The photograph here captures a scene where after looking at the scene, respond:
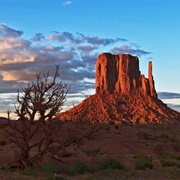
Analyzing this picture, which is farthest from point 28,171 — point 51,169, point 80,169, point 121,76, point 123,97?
point 121,76

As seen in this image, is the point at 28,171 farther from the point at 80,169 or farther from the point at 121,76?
the point at 121,76

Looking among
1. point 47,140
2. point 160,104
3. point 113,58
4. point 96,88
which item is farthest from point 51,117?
point 113,58

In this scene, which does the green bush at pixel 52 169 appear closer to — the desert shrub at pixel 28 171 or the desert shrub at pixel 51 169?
the desert shrub at pixel 51 169

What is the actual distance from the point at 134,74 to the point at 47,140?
330 feet

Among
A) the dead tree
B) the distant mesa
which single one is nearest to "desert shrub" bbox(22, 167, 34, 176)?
the dead tree

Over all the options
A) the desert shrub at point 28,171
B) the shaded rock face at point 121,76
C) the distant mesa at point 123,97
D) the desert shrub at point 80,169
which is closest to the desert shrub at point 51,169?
the desert shrub at point 80,169

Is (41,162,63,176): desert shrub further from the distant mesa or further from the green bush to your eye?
the distant mesa

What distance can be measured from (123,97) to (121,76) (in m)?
11.8

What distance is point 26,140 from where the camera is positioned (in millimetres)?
20188

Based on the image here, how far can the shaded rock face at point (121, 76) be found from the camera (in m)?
112

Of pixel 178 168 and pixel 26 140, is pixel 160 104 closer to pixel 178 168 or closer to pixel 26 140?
pixel 178 168

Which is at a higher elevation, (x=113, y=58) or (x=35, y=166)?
(x=113, y=58)

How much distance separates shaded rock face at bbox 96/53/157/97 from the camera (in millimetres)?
112250

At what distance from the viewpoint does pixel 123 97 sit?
107625 mm
